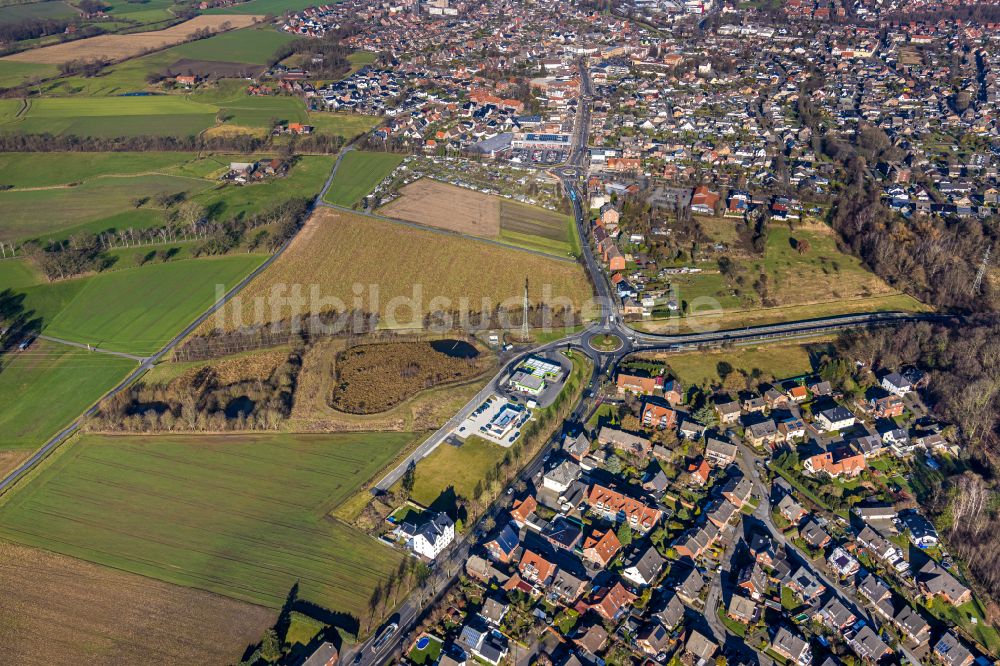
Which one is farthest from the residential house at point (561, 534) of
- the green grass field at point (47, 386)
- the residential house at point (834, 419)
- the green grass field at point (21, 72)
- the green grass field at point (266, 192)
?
the green grass field at point (21, 72)

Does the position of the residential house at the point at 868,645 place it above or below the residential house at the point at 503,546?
above

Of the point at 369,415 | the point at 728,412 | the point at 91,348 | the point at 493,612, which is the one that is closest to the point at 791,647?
the point at 493,612

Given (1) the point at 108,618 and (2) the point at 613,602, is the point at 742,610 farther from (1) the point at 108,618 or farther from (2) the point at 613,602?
(1) the point at 108,618

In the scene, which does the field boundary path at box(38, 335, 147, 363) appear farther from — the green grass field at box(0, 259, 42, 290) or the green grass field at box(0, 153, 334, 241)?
the green grass field at box(0, 153, 334, 241)

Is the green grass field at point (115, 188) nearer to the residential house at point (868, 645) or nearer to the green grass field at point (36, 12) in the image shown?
the residential house at point (868, 645)

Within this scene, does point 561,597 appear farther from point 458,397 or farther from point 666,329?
point 666,329

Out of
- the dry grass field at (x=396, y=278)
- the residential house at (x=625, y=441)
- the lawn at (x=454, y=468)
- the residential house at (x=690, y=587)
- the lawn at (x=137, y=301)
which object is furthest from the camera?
the dry grass field at (x=396, y=278)

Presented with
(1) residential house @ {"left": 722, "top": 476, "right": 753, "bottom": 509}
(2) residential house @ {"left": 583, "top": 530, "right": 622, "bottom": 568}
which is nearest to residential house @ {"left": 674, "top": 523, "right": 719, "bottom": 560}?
(1) residential house @ {"left": 722, "top": 476, "right": 753, "bottom": 509}
